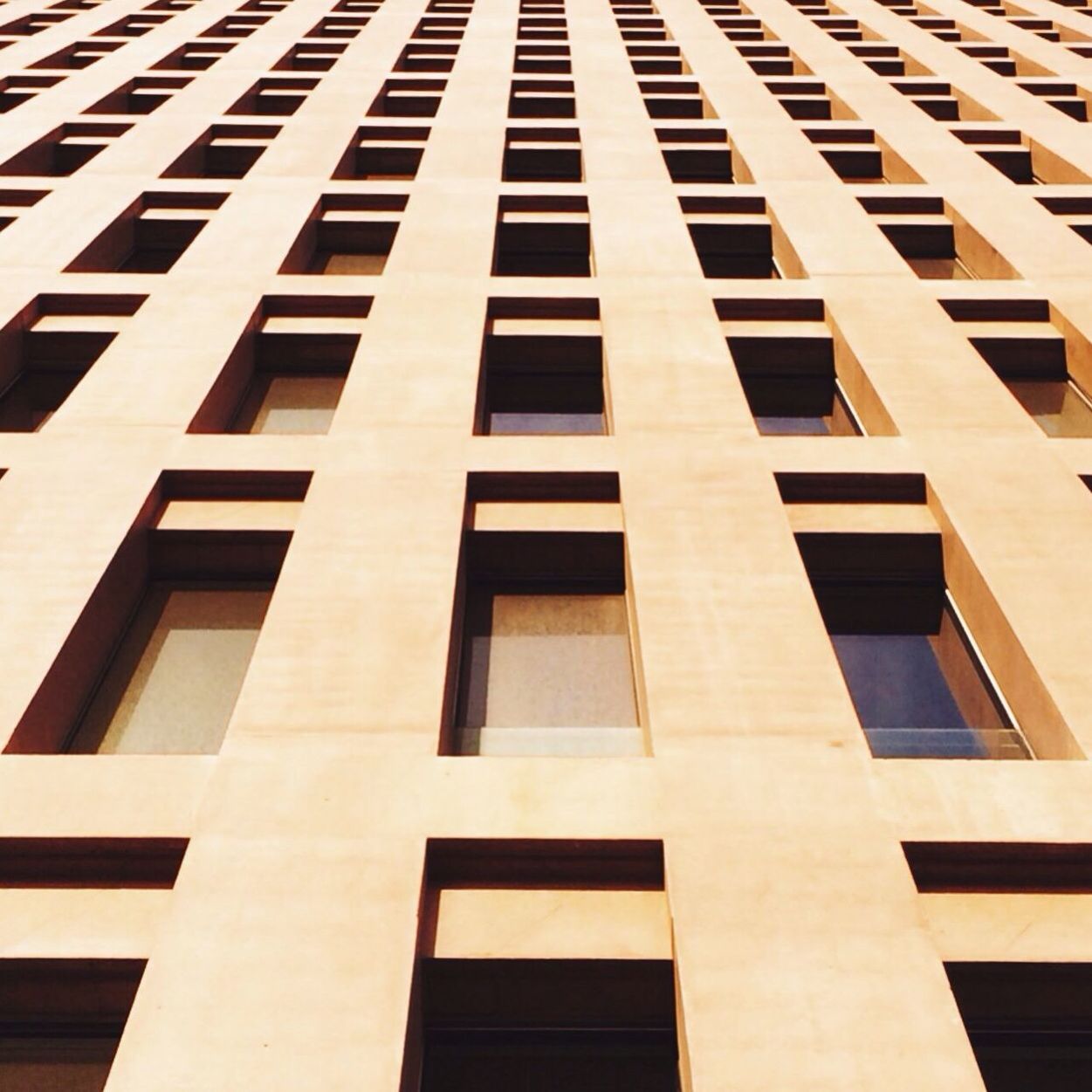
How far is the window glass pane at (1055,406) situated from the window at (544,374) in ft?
18.2

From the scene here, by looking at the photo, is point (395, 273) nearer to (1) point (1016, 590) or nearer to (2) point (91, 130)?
(1) point (1016, 590)

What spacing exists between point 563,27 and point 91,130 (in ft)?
48.2

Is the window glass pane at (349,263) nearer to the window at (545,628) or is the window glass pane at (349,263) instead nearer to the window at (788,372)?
the window at (788,372)

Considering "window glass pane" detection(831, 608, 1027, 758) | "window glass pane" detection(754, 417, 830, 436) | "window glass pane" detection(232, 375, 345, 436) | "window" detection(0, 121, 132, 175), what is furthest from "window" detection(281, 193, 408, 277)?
"window glass pane" detection(831, 608, 1027, 758)

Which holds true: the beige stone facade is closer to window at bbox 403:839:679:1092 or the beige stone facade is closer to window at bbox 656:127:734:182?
window at bbox 403:839:679:1092

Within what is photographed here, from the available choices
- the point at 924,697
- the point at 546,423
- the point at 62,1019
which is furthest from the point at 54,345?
the point at 924,697

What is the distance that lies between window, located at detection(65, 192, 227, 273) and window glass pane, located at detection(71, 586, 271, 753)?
8.86 metres

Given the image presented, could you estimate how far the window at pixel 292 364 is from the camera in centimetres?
1252

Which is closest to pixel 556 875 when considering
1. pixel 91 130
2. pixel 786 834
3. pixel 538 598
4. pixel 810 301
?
pixel 786 834

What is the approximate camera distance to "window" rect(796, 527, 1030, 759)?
843 centimetres

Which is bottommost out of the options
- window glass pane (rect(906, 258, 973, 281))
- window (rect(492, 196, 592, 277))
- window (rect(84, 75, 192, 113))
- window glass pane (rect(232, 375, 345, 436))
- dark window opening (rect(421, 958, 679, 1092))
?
dark window opening (rect(421, 958, 679, 1092))

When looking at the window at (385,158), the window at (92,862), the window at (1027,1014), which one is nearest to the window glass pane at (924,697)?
the window at (1027,1014)

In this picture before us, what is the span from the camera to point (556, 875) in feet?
22.6

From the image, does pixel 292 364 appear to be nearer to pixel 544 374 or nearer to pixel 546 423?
pixel 544 374
